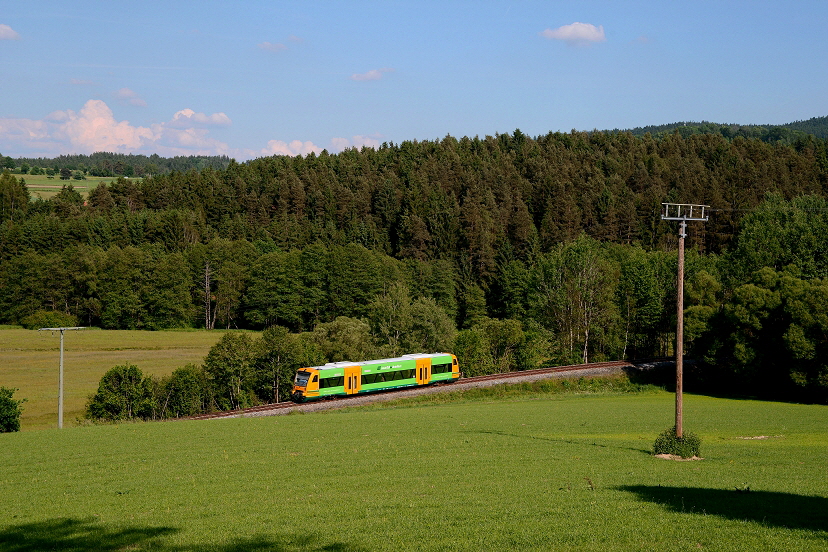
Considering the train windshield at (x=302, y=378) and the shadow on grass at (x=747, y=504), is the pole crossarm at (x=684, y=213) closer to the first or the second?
the shadow on grass at (x=747, y=504)

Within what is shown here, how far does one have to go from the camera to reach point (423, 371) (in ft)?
177

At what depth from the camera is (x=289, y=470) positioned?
19.9 metres

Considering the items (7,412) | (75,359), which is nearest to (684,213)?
(7,412)

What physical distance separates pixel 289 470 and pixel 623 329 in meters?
62.8

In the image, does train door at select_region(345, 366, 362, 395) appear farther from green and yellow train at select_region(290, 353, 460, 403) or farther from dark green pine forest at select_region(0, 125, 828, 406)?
dark green pine forest at select_region(0, 125, 828, 406)

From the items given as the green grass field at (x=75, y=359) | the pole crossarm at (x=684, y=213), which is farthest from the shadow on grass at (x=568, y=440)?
the green grass field at (x=75, y=359)

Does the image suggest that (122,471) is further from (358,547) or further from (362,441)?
(358,547)

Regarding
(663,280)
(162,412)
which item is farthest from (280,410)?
(663,280)

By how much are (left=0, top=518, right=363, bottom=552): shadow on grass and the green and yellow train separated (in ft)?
111

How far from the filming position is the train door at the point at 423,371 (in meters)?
53.8

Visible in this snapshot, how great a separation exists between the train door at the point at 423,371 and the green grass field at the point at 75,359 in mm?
24515

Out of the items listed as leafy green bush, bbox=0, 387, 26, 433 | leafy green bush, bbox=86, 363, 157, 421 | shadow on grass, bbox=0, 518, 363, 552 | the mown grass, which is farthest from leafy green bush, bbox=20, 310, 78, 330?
shadow on grass, bbox=0, 518, 363, 552

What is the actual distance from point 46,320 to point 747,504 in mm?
101752

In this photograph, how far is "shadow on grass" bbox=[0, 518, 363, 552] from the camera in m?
12.2
